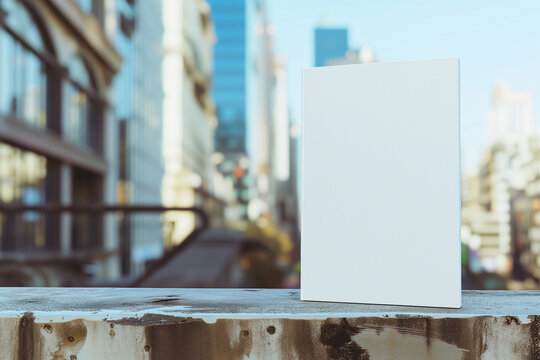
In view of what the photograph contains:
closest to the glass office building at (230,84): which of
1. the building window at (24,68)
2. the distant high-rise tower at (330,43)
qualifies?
the distant high-rise tower at (330,43)

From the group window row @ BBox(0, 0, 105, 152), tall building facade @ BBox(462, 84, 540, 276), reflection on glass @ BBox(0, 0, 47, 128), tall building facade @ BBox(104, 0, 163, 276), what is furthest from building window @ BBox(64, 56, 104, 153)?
tall building facade @ BBox(462, 84, 540, 276)

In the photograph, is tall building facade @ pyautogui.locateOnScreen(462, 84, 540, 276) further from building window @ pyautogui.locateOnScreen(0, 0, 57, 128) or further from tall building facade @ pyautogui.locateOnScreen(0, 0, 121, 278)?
building window @ pyautogui.locateOnScreen(0, 0, 57, 128)

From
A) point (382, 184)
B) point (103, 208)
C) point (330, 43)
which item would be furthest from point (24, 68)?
point (330, 43)

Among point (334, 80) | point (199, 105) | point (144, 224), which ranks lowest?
point (144, 224)

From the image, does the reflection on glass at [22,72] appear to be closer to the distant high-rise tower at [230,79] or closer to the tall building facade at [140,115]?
the tall building facade at [140,115]

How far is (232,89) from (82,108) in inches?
4293

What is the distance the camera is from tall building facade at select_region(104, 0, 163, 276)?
1348 inches

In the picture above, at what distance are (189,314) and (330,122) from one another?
95 cm

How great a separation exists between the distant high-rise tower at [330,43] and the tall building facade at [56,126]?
97286 millimetres

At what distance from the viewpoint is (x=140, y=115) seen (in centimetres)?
4291

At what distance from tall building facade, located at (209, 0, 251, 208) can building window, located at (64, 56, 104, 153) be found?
102m

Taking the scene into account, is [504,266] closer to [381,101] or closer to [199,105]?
[199,105]

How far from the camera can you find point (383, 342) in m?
2.11

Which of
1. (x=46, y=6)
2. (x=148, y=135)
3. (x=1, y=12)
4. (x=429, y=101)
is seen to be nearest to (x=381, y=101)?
(x=429, y=101)
